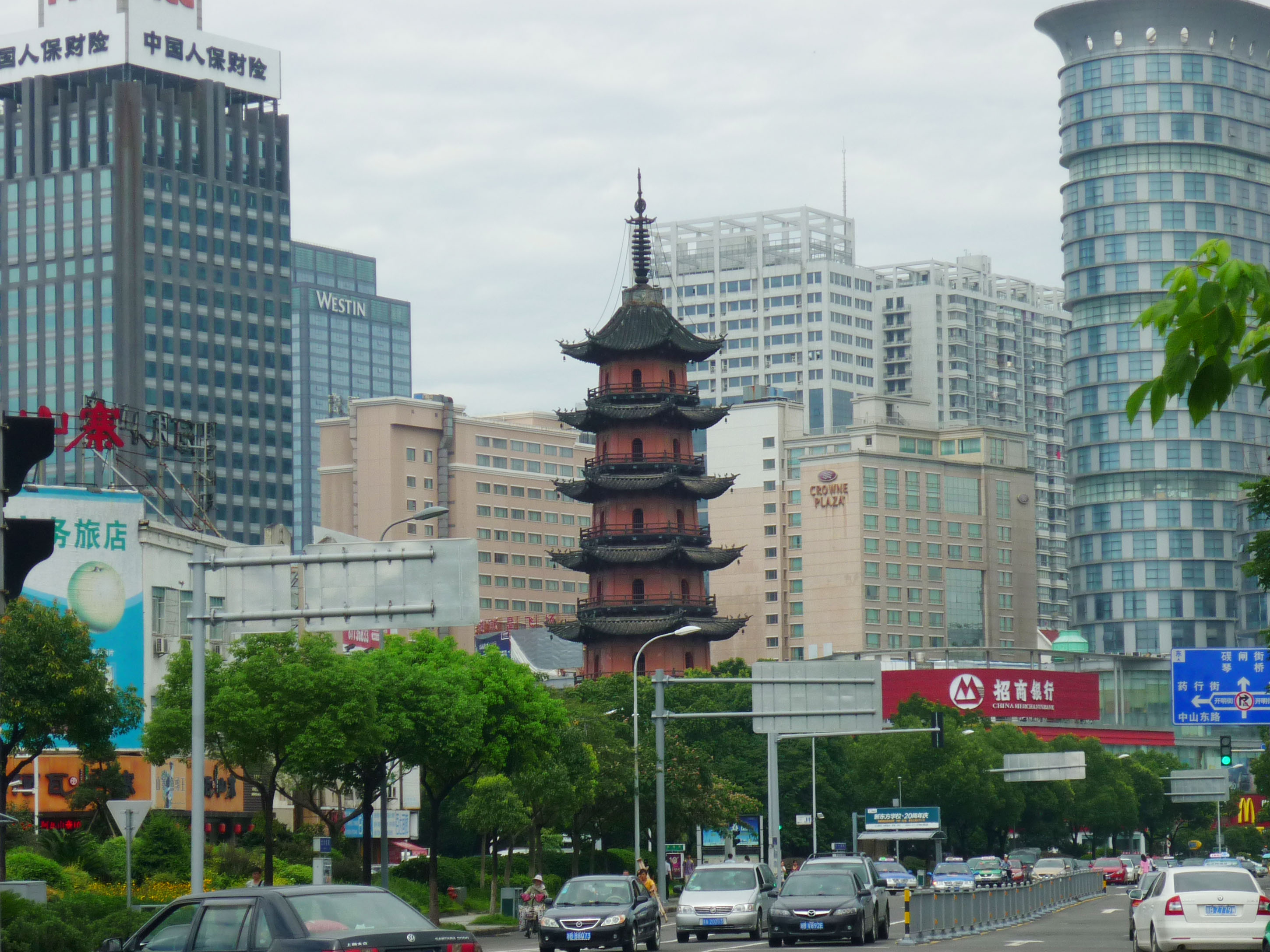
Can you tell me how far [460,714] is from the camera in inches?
1902

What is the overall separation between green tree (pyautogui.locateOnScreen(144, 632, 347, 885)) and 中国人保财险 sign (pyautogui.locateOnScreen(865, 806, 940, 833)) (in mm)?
53887

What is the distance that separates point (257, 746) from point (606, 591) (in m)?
56.4

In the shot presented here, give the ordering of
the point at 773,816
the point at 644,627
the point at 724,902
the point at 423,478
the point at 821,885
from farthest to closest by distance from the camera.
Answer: the point at 423,478, the point at 644,627, the point at 773,816, the point at 724,902, the point at 821,885

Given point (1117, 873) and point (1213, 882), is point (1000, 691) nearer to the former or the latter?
point (1117, 873)

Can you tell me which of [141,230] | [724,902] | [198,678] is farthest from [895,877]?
[141,230]

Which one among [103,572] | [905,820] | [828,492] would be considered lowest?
[905,820]

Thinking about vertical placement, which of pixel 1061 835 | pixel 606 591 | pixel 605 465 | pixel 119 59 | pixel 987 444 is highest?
pixel 119 59

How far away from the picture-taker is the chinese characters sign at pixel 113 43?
149 metres

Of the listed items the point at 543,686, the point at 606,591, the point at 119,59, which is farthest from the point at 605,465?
the point at 119,59

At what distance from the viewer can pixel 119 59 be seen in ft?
490

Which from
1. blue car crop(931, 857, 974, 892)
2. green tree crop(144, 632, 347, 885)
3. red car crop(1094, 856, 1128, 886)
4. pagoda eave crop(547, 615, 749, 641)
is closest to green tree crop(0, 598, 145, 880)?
green tree crop(144, 632, 347, 885)

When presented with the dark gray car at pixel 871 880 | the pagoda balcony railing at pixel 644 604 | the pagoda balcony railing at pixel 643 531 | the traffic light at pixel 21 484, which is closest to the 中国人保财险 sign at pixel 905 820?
the pagoda balcony railing at pixel 644 604

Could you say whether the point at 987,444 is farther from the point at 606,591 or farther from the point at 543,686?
the point at 543,686

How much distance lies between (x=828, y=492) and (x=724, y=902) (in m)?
143
